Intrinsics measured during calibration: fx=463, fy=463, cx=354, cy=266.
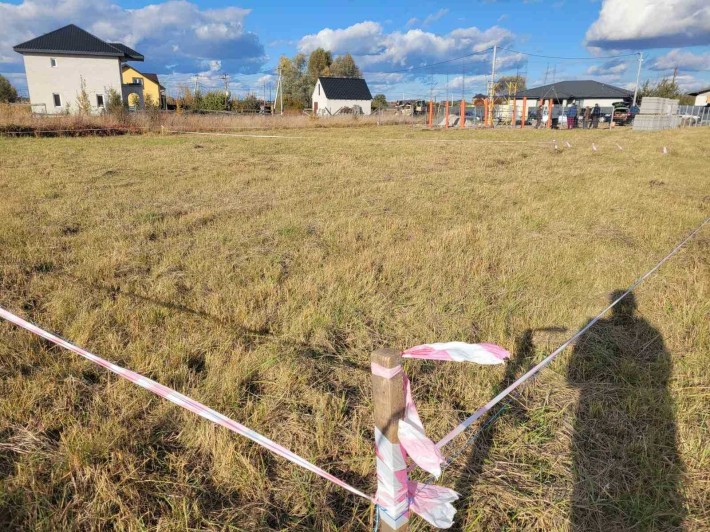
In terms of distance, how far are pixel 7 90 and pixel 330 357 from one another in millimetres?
71920

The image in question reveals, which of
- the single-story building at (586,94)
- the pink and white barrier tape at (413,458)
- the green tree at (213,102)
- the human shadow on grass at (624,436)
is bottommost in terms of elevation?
the human shadow on grass at (624,436)

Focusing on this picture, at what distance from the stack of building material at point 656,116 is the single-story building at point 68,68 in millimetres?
39246

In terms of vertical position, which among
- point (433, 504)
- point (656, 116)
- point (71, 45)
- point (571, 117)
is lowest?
point (433, 504)

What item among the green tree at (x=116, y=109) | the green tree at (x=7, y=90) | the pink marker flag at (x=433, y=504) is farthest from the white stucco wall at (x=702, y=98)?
the green tree at (x=7, y=90)

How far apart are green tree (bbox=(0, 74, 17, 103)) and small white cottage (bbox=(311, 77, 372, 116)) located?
123ft

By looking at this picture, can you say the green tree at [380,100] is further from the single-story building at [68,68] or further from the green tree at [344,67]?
the single-story building at [68,68]

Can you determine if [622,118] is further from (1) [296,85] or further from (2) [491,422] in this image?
(1) [296,85]

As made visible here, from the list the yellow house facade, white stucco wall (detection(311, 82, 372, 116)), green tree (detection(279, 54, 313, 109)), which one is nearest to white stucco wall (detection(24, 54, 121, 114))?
the yellow house facade

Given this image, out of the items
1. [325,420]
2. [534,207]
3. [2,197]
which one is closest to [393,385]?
[325,420]

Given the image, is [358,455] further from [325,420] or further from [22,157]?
[22,157]

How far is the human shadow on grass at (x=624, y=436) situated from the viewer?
2.08 metres

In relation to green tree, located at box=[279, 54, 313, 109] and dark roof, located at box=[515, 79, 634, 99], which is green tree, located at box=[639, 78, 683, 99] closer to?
dark roof, located at box=[515, 79, 634, 99]

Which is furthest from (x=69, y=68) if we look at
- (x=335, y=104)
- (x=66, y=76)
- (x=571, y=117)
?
→ (x=571, y=117)

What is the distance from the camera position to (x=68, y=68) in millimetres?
38344
